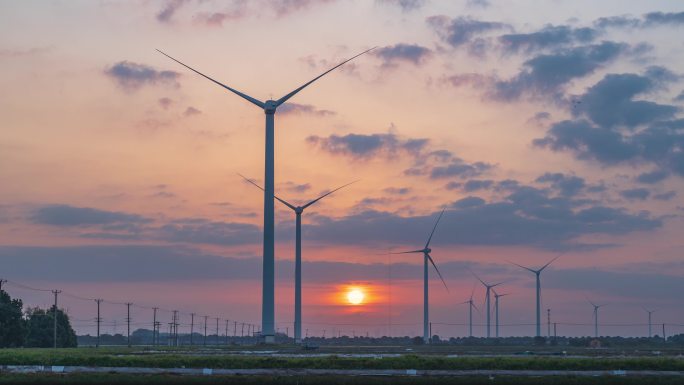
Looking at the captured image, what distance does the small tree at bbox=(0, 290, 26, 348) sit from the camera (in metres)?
174

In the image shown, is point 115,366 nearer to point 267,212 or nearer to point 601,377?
point 601,377

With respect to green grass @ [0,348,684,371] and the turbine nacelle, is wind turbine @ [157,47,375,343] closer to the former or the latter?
the turbine nacelle

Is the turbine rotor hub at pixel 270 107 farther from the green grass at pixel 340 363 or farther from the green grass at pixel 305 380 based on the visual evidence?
the green grass at pixel 305 380

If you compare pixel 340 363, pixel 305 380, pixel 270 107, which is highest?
pixel 270 107

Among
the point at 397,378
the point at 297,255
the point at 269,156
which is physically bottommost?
the point at 397,378

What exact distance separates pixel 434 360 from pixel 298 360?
1341 cm

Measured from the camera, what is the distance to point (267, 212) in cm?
15700

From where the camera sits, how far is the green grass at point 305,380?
78938 mm

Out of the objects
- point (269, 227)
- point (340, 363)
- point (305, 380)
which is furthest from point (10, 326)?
point (305, 380)

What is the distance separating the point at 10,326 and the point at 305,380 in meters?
110

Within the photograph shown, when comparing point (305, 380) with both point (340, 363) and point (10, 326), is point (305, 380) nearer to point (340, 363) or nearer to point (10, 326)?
point (340, 363)

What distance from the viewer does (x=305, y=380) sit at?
80000mm

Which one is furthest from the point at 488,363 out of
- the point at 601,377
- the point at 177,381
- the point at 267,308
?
the point at 267,308

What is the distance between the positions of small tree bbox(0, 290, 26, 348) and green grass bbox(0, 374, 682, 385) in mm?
97457
